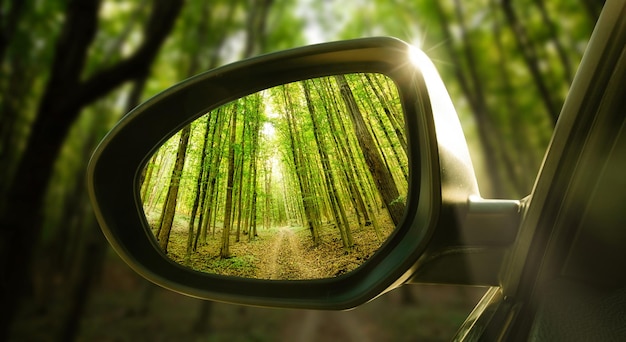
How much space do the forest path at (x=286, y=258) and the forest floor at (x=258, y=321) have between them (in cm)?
1421

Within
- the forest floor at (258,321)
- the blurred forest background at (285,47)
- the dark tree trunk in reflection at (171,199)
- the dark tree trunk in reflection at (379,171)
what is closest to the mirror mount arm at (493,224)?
the dark tree trunk in reflection at (379,171)

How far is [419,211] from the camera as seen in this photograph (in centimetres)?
97

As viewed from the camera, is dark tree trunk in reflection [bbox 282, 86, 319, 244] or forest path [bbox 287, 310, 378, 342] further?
forest path [bbox 287, 310, 378, 342]

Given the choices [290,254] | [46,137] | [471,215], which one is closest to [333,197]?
[290,254]

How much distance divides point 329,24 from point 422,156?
1868 centimetres

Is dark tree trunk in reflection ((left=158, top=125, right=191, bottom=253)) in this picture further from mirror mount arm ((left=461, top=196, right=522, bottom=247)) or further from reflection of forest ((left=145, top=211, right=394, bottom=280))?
mirror mount arm ((left=461, top=196, right=522, bottom=247))

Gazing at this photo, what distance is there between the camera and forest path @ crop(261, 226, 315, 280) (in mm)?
1023

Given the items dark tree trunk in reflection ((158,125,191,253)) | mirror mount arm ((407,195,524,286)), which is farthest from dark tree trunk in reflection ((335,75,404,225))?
dark tree trunk in reflection ((158,125,191,253))

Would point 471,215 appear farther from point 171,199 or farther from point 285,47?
point 285,47

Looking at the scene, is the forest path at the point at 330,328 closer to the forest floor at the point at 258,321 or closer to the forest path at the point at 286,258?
the forest floor at the point at 258,321

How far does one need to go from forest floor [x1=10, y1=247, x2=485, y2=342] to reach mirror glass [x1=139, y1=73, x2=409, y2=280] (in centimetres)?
1423

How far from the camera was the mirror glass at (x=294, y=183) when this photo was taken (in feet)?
3.25

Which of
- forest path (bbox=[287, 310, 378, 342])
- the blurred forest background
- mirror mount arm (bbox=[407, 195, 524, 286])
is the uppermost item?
the blurred forest background

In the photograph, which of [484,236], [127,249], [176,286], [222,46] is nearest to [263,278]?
[176,286]
